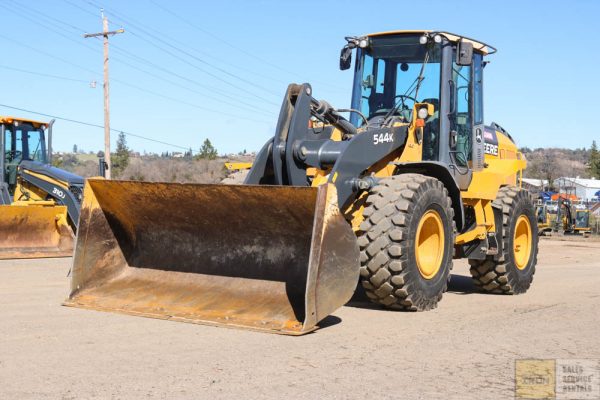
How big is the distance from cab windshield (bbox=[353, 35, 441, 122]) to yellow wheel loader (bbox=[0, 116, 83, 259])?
734 centimetres

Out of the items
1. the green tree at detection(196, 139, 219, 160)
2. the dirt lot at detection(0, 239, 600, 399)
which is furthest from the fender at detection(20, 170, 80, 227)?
the green tree at detection(196, 139, 219, 160)

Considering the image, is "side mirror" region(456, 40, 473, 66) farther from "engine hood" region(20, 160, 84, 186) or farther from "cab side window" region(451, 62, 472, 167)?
"engine hood" region(20, 160, 84, 186)

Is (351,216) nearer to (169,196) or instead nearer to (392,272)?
(392,272)

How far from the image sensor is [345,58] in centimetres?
877

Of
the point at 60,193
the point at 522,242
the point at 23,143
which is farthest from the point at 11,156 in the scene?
the point at 522,242

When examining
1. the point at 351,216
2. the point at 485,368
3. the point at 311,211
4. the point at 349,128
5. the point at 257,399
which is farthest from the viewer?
the point at 349,128

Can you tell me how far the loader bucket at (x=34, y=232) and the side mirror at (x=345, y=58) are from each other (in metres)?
7.11

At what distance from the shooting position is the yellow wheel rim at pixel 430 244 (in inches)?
277

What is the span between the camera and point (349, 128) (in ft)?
25.2

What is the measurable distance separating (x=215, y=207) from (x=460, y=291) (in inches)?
158

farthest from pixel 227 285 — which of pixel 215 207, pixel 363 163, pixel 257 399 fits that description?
pixel 257 399

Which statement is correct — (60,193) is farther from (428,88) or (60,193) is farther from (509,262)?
(509,262)

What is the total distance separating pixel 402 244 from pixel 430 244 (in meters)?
0.94

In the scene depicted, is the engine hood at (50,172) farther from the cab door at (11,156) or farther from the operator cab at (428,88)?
the operator cab at (428,88)
